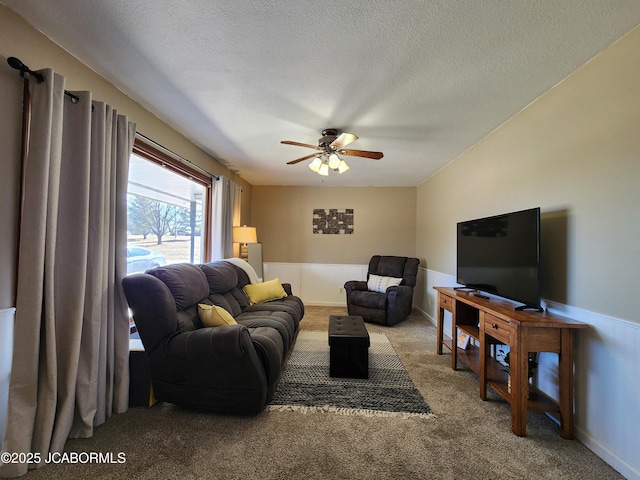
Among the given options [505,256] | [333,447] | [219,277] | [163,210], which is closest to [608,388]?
[505,256]

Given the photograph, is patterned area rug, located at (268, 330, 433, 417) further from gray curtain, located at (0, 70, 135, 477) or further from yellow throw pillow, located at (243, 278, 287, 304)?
gray curtain, located at (0, 70, 135, 477)

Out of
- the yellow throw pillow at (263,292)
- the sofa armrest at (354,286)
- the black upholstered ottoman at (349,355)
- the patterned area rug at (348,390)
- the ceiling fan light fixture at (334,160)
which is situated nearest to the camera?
the patterned area rug at (348,390)

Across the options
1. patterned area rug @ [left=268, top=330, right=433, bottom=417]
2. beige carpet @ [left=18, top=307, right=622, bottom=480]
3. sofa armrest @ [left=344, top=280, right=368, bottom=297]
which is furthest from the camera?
sofa armrest @ [left=344, top=280, right=368, bottom=297]

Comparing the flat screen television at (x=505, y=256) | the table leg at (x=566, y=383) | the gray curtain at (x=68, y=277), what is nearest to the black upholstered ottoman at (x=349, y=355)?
the flat screen television at (x=505, y=256)

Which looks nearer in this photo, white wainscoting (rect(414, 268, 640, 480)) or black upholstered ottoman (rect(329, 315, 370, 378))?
white wainscoting (rect(414, 268, 640, 480))

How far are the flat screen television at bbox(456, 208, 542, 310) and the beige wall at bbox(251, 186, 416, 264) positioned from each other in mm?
2502

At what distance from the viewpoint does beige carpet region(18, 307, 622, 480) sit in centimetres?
148

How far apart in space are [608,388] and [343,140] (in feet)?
8.06

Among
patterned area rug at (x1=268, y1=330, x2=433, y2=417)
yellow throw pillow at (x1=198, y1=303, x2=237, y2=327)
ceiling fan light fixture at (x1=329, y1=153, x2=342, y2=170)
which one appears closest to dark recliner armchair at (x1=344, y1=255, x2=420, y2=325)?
patterned area rug at (x1=268, y1=330, x2=433, y2=417)

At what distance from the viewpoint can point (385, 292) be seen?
4.31m

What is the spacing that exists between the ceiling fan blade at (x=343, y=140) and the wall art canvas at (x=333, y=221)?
111 inches

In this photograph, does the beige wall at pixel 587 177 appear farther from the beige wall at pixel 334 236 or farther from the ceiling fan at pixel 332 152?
the beige wall at pixel 334 236

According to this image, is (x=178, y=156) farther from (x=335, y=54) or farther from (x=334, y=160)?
(x=335, y=54)

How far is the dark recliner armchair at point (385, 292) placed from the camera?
4113 millimetres
